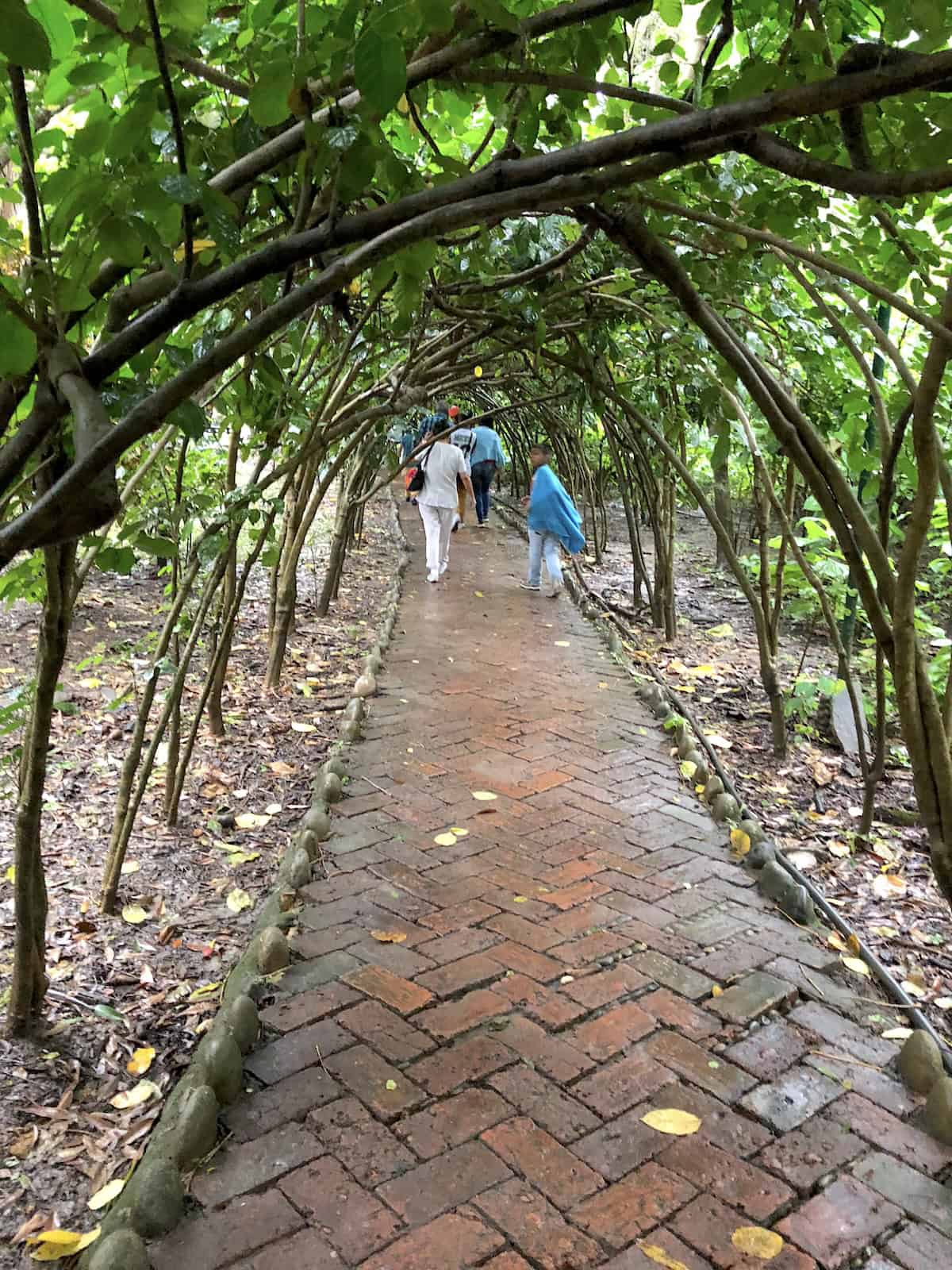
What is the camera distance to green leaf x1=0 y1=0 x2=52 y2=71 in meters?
1.06

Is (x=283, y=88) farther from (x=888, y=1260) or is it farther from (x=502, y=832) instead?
(x=502, y=832)

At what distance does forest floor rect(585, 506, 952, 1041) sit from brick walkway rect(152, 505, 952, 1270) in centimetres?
49

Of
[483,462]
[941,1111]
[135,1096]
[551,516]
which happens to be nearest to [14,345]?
[135,1096]

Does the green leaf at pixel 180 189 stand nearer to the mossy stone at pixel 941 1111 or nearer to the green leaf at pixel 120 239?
the green leaf at pixel 120 239

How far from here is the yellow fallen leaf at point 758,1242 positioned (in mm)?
1979

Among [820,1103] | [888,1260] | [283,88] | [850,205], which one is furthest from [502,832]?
[283,88]

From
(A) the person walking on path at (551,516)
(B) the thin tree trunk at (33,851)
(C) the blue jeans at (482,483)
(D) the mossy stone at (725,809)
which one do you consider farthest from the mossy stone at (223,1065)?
(C) the blue jeans at (482,483)

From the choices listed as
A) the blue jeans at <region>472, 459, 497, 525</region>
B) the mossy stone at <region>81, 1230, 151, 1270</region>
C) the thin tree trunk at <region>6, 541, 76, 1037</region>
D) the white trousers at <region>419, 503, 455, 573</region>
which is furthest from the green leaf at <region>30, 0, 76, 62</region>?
the blue jeans at <region>472, 459, 497, 525</region>

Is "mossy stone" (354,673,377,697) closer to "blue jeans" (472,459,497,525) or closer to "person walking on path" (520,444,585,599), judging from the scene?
"person walking on path" (520,444,585,599)

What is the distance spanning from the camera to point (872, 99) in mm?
1334

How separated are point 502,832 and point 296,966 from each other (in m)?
1.24

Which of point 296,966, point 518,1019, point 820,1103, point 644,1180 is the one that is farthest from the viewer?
point 296,966

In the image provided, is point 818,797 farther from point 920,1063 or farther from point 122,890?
point 122,890

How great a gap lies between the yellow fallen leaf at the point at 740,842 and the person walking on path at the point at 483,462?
403 inches
